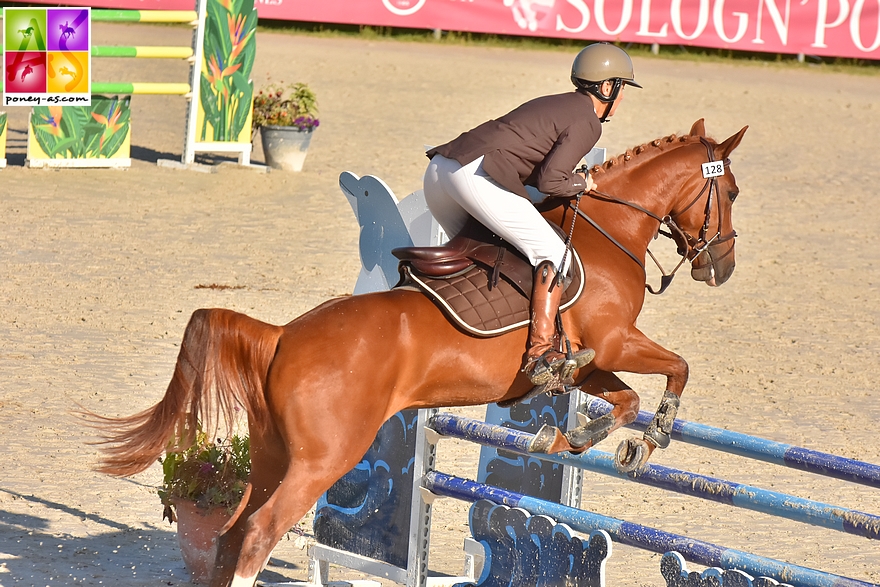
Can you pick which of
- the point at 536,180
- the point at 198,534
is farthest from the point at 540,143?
the point at 198,534

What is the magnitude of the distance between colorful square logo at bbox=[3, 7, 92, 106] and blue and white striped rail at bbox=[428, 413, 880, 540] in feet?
27.4

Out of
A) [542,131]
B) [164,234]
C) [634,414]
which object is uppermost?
[542,131]

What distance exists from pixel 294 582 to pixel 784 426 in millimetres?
3302

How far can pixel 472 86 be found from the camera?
1762cm

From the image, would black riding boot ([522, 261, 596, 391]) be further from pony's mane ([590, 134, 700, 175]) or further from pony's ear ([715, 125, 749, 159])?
pony's ear ([715, 125, 749, 159])

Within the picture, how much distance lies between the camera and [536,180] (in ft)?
14.5

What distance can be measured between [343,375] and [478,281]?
61cm

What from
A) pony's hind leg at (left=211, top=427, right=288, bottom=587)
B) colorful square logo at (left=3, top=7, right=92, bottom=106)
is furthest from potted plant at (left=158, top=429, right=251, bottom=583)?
colorful square logo at (left=3, top=7, right=92, bottom=106)

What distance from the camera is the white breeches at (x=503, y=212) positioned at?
430cm

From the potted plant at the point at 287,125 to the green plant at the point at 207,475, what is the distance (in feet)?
29.3

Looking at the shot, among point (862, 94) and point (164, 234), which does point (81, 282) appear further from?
point (862, 94)

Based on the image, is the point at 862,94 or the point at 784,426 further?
the point at 862,94

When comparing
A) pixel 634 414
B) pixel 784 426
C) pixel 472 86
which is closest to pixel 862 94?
pixel 472 86

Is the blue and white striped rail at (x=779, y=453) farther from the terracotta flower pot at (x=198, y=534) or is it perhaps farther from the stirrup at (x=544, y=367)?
the terracotta flower pot at (x=198, y=534)
